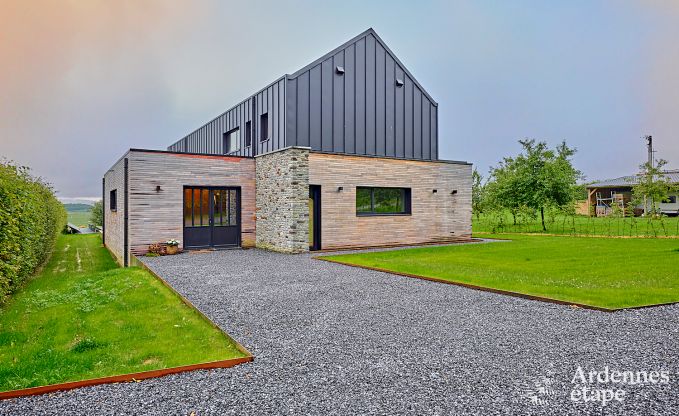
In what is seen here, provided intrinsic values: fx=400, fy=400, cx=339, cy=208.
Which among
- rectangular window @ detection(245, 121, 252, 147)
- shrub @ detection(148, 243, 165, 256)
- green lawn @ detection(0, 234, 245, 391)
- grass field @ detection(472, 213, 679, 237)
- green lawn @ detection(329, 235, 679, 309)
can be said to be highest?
rectangular window @ detection(245, 121, 252, 147)

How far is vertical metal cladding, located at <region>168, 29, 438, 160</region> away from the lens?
14.3 m

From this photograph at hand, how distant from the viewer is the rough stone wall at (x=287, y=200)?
41.2 ft

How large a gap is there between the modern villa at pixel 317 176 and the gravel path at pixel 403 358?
21.5ft

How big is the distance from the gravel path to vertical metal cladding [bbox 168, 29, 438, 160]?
8817 mm

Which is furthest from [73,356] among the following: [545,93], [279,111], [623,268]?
[545,93]

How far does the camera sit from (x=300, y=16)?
1552 cm

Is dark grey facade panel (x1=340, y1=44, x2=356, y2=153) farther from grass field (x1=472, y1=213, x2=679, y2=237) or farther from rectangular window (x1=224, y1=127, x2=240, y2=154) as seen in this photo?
grass field (x1=472, y1=213, x2=679, y2=237)

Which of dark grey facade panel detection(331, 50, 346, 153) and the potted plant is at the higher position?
dark grey facade panel detection(331, 50, 346, 153)

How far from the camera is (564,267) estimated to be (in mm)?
9719

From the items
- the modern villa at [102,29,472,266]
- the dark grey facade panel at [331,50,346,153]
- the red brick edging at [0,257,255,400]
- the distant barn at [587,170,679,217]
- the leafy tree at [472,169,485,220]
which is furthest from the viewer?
the distant barn at [587,170,679,217]

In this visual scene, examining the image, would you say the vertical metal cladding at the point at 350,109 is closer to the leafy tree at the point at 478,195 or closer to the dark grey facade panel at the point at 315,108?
the dark grey facade panel at the point at 315,108

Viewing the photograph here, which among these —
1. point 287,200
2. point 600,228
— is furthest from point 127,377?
point 600,228

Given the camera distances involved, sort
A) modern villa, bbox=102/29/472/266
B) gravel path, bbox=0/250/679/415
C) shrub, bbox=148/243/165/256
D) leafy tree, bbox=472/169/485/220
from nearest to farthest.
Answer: gravel path, bbox=0/250/679/415 < shrub, bbox=148/243/165/256 < modern villa, bbox=102/29/472/266 < leafy tree, bbox=472/169/485/220

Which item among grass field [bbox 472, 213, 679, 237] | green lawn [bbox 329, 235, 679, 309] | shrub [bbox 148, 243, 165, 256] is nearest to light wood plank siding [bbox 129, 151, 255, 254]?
shrub [bbox 148, 243, 165, 256]
